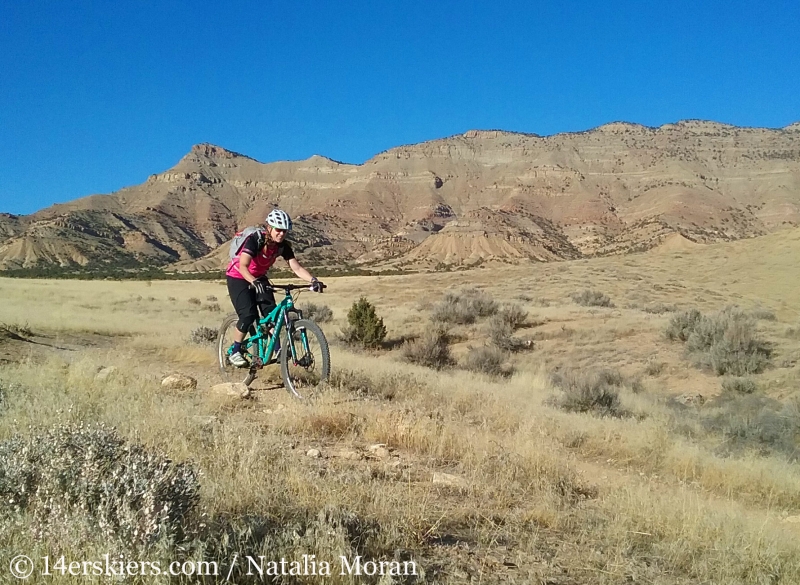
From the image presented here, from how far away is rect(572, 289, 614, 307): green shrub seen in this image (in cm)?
2708

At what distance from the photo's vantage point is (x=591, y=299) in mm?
27641

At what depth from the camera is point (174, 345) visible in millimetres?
10758

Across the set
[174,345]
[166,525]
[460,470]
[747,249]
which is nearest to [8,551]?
[166,525]

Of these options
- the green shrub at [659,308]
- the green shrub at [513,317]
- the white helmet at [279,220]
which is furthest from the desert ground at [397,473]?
the green shrub at [659,308]

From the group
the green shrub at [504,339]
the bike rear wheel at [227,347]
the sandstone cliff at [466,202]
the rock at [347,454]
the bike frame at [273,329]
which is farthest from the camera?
the sandstone cliff at [466,202]

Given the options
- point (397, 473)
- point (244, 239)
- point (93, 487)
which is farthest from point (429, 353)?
point (93, 487)

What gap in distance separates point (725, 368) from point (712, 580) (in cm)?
1177

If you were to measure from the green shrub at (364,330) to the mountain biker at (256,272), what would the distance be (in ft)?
35.2

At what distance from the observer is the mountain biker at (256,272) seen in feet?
21.8

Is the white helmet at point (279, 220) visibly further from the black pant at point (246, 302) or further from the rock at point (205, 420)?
the rock at point (205, 420)

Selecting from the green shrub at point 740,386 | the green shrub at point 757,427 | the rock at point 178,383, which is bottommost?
the green shrub at point 757,427

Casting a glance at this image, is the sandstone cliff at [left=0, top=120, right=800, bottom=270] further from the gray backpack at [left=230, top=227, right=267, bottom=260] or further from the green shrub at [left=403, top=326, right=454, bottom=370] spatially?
the gray backpack at [left=230, top=227, right=267, bottom=260]

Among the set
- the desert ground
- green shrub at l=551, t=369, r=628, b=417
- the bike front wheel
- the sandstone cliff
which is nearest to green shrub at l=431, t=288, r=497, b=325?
the desert ground

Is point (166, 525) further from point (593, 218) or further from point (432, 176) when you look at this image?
point (432, 176)
